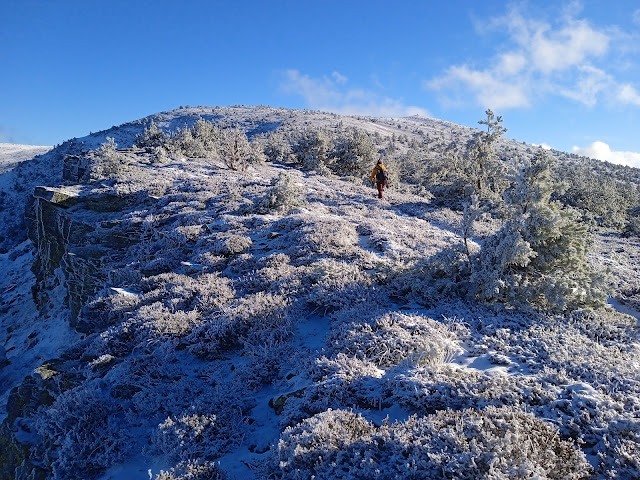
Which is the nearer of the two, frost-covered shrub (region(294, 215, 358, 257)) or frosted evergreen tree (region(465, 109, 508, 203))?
frost-covered shrub (region(294, 215, 358, 257))

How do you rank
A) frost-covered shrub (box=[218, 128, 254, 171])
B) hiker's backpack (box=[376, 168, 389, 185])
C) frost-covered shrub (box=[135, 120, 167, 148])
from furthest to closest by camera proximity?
frost-covered shrub (box=[135, 120, 167, 148]) → frost-covered shrub (box=[218, 128, 254, 171]) → hiker's backpack (box=[376, 168, 389, 185])

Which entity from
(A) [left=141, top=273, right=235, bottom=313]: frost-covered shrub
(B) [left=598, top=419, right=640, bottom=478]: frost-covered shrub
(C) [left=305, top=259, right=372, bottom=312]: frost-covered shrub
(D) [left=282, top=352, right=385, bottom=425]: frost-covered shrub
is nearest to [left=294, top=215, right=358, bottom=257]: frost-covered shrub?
(C) [left=305, top=259, right=372, bottom=312]: frost-covered shrub

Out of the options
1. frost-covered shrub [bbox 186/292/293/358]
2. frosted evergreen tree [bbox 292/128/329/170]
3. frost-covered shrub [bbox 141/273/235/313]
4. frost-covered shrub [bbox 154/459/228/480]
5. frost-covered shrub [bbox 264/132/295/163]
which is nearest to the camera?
frost-covered shrub [bbox 154/459/228/480]

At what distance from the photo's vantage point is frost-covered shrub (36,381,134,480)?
5.20 meters

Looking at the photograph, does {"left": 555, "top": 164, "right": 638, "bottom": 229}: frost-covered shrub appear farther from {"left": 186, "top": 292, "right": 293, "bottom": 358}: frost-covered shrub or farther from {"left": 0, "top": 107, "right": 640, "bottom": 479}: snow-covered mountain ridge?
{"left": 186, "top": 292, "right": 293, "bottom": 358}: frost-covered shrub

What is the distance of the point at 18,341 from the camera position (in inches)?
613

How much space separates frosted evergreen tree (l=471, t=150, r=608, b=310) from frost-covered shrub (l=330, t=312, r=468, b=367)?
5.54ft

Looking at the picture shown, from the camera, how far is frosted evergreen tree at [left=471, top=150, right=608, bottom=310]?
291 inches

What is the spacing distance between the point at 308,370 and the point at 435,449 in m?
2.51

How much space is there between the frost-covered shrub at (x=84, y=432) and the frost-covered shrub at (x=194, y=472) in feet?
3.81

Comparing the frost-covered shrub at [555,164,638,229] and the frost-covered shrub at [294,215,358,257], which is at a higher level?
the frost-covered shrub at [555,164,638,229]

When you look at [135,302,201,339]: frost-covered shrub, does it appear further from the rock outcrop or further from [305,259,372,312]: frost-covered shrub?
the rock outcrop

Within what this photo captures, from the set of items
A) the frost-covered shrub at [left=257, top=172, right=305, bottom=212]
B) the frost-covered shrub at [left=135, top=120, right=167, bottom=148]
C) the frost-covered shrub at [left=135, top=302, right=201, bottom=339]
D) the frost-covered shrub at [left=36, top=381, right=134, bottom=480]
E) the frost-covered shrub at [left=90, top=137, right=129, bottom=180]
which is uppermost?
the frost-covered shrub at [left=135, top=120, right=167, bottom=148]

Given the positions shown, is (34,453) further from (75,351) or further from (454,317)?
(454,317)
